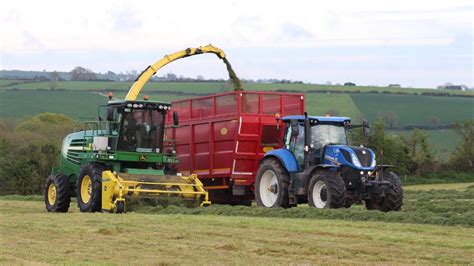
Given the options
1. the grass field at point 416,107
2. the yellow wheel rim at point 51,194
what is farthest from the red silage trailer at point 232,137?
the grass field at point 416,107

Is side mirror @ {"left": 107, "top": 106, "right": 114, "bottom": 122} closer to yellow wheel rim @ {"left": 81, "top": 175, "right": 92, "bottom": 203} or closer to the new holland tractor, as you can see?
the new holland tractor

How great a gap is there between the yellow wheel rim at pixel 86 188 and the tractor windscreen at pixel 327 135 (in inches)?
196

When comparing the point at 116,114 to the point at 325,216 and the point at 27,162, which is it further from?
the point at 27,162

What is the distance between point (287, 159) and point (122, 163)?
3723 mm

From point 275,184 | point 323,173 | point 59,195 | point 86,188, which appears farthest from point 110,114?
point 323,173

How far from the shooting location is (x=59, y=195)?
21.1 m

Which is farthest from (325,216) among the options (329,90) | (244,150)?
(329,90)

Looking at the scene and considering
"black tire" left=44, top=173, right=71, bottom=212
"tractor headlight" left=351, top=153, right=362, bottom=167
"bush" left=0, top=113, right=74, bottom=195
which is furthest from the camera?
"bush" left=0, top=113, right=74, bottom=195

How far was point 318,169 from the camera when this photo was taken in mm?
19328

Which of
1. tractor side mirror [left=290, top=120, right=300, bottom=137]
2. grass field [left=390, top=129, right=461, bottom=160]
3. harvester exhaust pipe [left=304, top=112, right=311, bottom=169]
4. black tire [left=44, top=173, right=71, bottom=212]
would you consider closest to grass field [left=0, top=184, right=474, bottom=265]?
harvester exhaust pipe [left=304, top=112, right=311, bottom=169]

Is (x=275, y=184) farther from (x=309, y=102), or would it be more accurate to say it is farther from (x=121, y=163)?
(x=309, y=102)

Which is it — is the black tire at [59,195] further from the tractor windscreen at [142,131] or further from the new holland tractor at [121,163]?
the tractor windscreen at [142,131]

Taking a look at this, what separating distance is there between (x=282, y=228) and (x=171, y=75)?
57.5m

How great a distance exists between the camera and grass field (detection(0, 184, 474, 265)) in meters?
10.7
